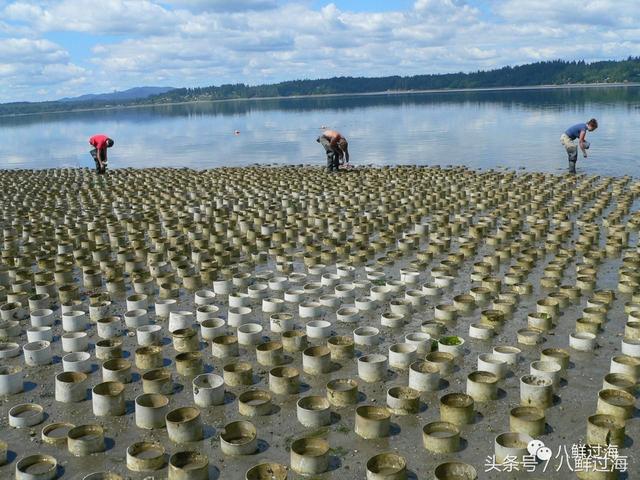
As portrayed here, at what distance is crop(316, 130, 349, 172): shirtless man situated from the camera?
22.9 m

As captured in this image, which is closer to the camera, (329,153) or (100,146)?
(329,153)

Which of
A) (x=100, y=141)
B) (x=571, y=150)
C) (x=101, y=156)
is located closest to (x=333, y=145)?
(x=571, y=150)

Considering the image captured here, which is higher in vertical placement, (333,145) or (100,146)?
(100,146)

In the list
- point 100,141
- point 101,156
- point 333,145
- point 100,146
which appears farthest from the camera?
point 101,156

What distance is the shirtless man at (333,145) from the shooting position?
22938 millimetres

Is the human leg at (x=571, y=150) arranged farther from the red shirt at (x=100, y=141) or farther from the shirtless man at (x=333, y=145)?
the red shirt at (x=100, y=141)

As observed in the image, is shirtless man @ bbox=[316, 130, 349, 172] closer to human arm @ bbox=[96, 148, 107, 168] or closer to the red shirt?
the red shirt

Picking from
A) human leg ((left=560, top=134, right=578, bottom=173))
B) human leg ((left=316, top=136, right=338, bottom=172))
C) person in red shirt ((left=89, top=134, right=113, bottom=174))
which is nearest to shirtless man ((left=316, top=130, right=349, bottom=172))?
human leg ((left=316, top=136, right=338, bottom=172))

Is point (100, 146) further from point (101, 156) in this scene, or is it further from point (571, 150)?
point (571, 150)

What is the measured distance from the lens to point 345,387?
6562mm

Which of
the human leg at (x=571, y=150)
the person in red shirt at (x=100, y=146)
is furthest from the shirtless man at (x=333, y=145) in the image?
the person in red shirt at (x=100, y=146)

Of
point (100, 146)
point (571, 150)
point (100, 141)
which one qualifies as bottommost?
point (571, 150)

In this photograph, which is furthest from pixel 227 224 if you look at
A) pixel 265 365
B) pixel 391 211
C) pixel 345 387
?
pixel 345 387

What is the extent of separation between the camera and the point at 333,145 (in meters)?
23.1
